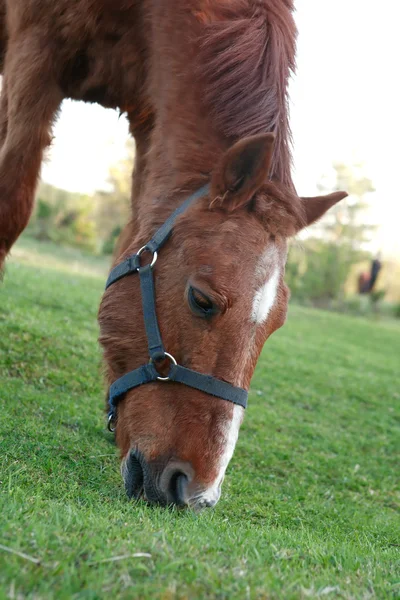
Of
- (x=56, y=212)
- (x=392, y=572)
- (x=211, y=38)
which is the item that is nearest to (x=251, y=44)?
(x=211, y=38)

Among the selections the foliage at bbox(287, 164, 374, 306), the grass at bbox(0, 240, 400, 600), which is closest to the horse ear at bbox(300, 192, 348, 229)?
the grass at bbox(0, 240, 400, 600)

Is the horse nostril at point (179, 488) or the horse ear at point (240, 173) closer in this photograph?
the horse nostril at point (179, 488)

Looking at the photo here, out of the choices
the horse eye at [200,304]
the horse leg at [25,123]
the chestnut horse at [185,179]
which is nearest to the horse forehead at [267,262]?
the chestnut horse at [185,179]

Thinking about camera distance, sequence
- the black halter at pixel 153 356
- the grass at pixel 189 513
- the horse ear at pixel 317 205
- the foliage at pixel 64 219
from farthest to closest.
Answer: the foliage at pixel 64 219 < the horse ear at pixel 317 205 < the black halter at pixel 153 356 < the grass at pixel 189 513

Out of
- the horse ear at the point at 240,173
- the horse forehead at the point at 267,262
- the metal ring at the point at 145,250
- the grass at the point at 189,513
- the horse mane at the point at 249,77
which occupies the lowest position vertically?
the grass at the point at 189,513

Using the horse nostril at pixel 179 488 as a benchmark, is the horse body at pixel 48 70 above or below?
above

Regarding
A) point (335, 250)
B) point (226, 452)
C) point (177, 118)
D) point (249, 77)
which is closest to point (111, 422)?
point (226, 452)

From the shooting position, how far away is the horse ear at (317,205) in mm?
3225

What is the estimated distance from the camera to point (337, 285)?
26.1 metres

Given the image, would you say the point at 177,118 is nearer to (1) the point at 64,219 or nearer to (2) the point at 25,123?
(2) the point at 25,123

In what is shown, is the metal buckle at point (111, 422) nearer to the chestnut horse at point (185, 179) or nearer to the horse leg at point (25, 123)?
the chestnut horse at point (185, 179)

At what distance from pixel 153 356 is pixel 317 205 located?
126 centimetres

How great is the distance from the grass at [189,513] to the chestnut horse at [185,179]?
40 centimetres

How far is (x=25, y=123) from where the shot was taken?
3230 millimetres
